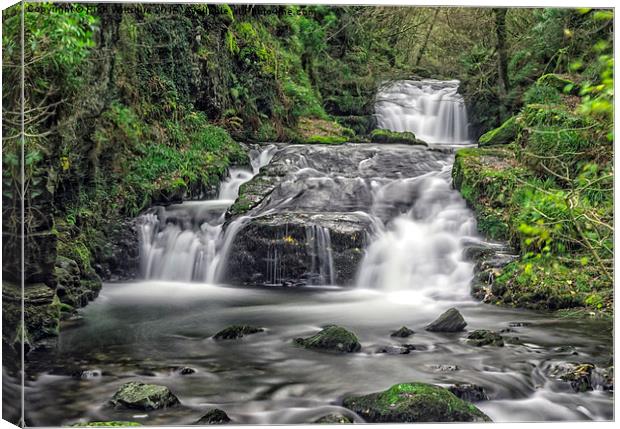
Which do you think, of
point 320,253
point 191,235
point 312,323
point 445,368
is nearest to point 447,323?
point 445,368

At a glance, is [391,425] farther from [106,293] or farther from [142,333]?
[106,293]

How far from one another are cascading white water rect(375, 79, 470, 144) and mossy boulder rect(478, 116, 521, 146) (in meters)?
0.23

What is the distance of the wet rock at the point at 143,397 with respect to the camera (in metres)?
5.14

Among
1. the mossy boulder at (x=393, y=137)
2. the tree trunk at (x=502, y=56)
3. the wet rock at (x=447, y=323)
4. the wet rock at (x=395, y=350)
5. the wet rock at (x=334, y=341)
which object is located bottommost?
the wet rock at (x=395, y=350)

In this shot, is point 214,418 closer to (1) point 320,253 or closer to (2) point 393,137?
(1) point 320,253

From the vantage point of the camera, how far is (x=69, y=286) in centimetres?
596

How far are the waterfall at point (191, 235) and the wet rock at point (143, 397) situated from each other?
1463 mm

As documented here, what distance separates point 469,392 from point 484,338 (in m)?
0.53

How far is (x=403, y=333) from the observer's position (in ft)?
19.1

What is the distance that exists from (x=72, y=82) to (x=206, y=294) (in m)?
2.01

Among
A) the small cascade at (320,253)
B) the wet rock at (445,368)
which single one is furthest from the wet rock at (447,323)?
the small cascade at (320,253)

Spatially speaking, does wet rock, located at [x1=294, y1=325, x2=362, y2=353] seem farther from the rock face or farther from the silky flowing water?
the rock face

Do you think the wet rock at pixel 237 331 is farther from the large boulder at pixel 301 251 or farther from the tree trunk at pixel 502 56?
the tree trunk at pixel 502 56

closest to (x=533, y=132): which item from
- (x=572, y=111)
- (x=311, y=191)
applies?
(x=572, y=111)
